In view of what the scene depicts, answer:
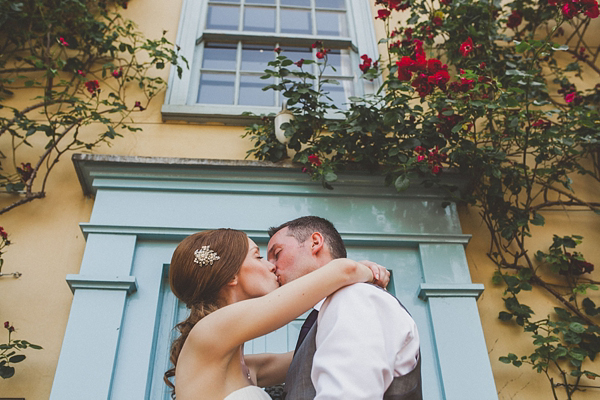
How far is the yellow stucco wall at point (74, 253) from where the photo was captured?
3.29 meters

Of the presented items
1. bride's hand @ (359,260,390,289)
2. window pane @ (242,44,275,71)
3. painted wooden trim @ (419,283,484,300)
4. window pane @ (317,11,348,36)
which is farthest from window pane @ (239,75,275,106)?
bride's hand @ (359,260,390,289)

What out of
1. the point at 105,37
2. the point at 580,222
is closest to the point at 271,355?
the point at 580,222

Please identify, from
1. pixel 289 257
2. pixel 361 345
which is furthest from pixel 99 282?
pixel 361 345

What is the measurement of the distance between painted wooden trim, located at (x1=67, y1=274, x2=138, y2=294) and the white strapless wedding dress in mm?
1275

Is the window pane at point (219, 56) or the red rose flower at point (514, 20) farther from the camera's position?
the window pane at point (219, 56)

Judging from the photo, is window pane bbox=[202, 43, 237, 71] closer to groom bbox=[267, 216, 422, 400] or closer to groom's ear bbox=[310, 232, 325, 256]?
groom's ear bbox=[310, 232, 325, 256]

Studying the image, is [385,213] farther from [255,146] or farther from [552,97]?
[552,97]

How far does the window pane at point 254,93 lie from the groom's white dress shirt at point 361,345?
281 centimetres

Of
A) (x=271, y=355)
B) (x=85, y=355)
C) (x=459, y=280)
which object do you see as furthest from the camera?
(x=459, y=280)

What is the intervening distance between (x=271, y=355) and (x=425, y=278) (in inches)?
48.0

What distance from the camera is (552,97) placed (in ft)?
15.4

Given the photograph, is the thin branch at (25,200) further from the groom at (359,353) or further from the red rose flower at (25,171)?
the groom at (359,353)

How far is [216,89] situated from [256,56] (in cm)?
57

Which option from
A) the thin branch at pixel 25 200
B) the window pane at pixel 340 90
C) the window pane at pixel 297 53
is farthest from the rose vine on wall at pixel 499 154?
the thin branch at pixel 25 200
